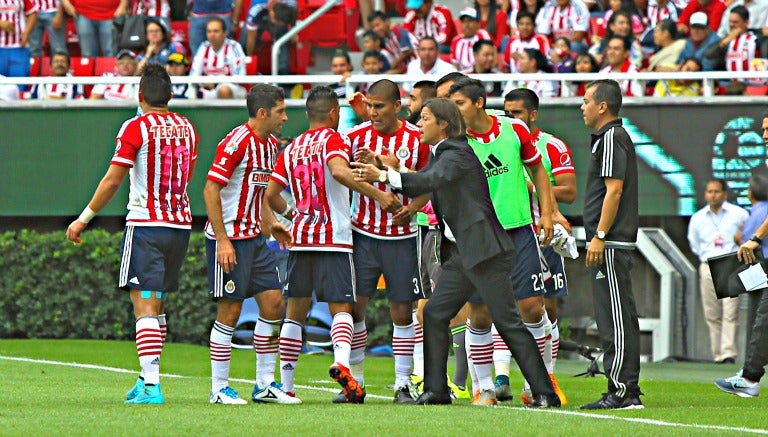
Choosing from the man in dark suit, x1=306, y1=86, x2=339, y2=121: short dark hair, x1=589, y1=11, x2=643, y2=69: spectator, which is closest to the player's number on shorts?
x1=306, y1=86, x2=339, y2=121: short dark hair

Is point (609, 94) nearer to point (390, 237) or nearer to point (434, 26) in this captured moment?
point (390, 237)

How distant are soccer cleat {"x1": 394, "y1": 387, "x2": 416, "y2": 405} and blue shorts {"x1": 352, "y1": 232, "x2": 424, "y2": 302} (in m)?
0.66

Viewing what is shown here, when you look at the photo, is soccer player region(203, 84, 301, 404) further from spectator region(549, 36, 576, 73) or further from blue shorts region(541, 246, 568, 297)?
spectator region(549, 36, 576, 73)

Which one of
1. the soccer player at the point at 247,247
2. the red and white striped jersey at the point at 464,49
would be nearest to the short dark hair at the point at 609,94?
the soccer player at the point at 247,247

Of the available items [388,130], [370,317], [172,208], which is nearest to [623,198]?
[388,130]

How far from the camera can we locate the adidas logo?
36.0 ft

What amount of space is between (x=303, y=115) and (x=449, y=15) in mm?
3711

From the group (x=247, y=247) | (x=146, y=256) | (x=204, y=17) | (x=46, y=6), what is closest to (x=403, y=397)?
(x=247, y=247)

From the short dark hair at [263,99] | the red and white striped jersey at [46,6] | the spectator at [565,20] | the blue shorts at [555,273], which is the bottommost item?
the blue shorts at [555,273]

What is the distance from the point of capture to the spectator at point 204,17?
22.2 meters

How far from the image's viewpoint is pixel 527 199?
36.6ft

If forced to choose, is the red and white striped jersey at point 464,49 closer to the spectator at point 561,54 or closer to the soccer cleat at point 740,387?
the spectator at point 561,54

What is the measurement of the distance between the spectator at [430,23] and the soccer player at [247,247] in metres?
11.7

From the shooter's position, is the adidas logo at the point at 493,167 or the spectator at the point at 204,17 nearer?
the adidas logo at the point at 493,167
